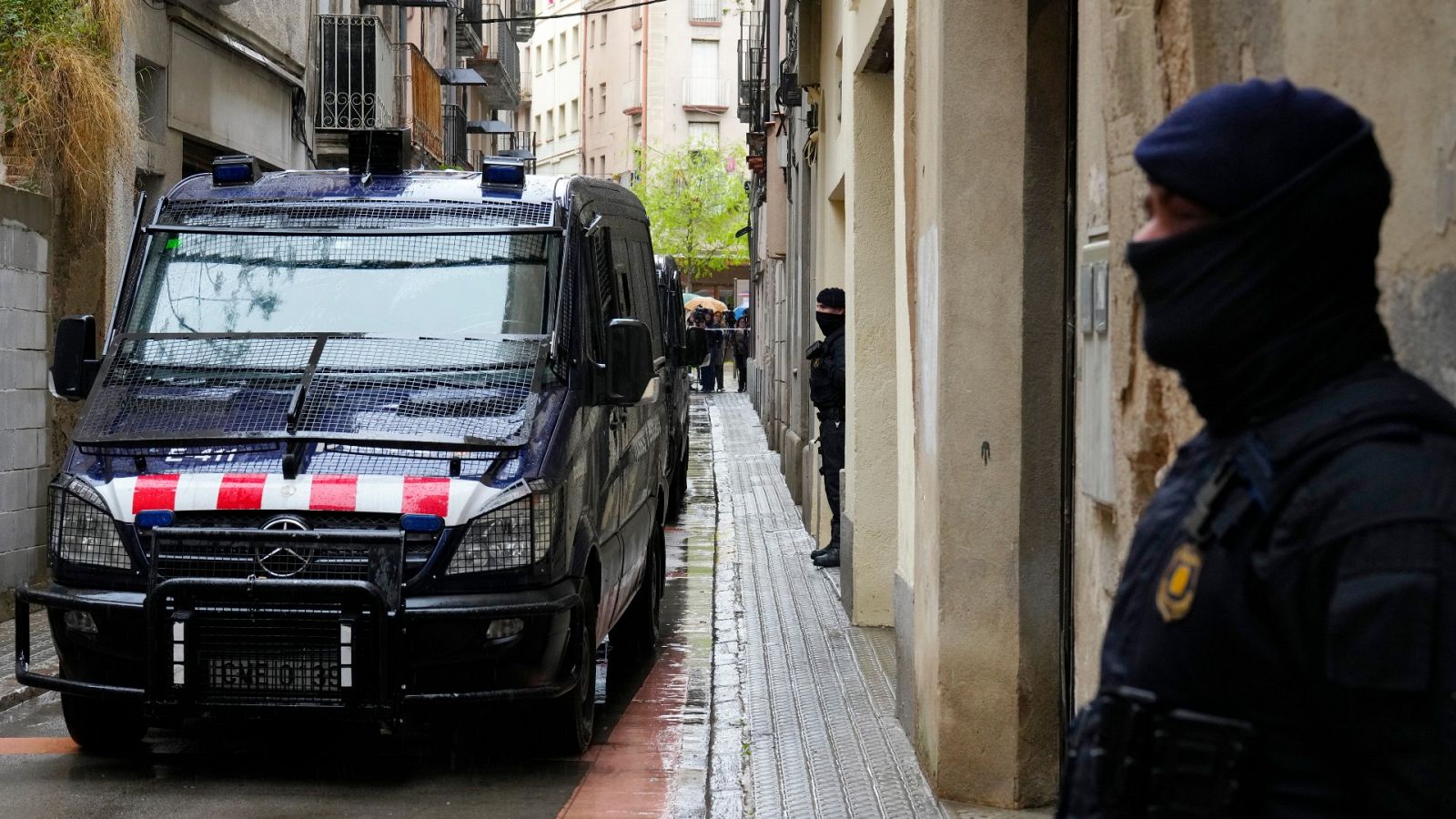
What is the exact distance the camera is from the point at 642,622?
9.36 metres

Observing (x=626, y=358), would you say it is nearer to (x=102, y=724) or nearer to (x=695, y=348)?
(x=102, y=724)

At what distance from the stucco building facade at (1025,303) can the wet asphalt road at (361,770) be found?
1.08m

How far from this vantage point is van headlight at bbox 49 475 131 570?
6.36 meters

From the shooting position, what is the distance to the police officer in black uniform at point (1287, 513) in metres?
1.67

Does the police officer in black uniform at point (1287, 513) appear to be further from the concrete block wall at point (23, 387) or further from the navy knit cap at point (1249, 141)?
the concrete block wall at point (23, 387)

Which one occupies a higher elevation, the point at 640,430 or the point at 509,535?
the point at 640,430

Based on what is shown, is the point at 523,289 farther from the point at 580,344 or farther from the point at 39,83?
the point at 39,83

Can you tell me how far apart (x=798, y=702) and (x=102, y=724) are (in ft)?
9.70

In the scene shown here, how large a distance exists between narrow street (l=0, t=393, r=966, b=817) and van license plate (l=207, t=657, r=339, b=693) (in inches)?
16.2

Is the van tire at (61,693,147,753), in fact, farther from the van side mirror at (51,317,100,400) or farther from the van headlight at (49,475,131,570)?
the van side mirror at (51,317,100,400)

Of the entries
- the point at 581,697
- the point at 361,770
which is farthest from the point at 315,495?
the point at 581,697

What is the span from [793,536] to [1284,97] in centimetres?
1278

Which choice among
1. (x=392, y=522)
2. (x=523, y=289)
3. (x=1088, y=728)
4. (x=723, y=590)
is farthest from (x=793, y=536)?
(x=1088, y=728)

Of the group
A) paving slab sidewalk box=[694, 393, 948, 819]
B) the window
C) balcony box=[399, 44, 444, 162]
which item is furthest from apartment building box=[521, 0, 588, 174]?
paving slab sidewalk box=[694, 393, 948, 819]
